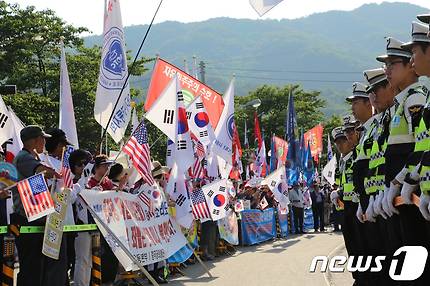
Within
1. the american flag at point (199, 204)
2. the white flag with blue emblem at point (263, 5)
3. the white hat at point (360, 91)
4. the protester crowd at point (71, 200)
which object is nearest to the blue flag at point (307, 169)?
the american flag at point (199, 204)

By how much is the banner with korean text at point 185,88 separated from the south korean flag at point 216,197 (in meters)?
2.09

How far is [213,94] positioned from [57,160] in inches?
332

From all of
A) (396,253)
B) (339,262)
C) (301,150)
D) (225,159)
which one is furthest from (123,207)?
(301,150)

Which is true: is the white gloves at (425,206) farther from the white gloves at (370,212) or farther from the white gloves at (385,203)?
the white gloves at (370,212)

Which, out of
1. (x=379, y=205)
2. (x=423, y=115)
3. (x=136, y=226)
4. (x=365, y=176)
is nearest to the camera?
(x=423, y=115)

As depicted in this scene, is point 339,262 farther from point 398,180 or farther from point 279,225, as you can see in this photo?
point 279,225

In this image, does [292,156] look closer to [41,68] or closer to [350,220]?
[41,68]

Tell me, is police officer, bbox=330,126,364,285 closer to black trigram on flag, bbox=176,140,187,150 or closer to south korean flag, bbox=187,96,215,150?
black trigram on flag, bbox=176,140,187,150

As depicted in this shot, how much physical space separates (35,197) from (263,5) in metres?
3.00

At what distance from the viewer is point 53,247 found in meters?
7.26

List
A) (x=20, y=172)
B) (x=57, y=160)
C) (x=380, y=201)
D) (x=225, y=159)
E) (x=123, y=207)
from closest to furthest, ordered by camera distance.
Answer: (x=380, y=201), (x=20, y=172), (x=57, y=160), (x=123, y=207), (x=225, y=159)

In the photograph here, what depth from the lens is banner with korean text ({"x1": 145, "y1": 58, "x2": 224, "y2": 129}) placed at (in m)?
14.0

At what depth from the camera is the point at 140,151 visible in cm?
992

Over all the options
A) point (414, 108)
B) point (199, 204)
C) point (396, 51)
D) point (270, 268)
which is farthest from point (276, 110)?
point (414, 108)
